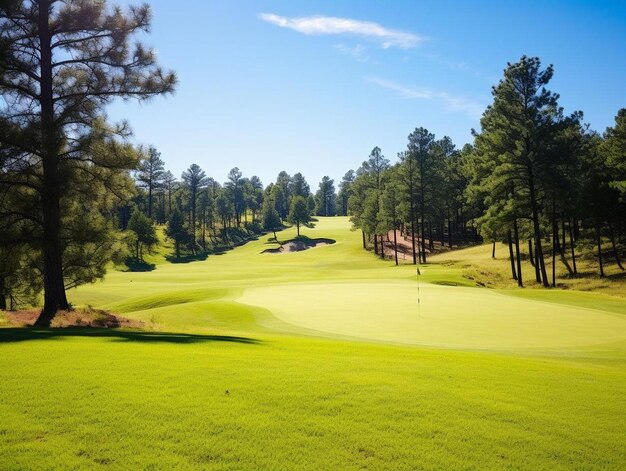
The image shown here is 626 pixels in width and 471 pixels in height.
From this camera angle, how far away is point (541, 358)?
14.5m

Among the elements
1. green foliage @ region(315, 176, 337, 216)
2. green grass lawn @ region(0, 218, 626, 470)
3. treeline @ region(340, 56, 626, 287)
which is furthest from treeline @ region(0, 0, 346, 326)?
green foliage @ region(315, 176, 337, 216)

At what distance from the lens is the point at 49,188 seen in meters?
17.7

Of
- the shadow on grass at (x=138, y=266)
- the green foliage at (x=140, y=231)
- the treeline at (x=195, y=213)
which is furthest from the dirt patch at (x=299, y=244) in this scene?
the shadow on grass at (x=138, y=266)

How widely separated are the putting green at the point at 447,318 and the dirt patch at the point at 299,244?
68.2 meters

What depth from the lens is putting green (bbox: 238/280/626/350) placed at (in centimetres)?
1811

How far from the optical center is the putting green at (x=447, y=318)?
18109 mm

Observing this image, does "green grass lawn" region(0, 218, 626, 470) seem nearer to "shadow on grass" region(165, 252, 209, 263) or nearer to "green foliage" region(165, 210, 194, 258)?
"shadow on grass" region(165, 252, 209, 263)

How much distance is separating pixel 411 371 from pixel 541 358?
7.13 metres

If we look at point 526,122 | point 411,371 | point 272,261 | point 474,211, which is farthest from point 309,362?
point 272,261

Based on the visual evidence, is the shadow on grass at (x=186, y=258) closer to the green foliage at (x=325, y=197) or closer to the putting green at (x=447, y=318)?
the putting green at (x=447, y=318)

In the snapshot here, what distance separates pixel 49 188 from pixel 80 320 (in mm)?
5407

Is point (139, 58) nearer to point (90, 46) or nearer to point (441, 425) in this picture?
point (90, 46)

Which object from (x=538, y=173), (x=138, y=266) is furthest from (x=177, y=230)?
(x=538, y=173)

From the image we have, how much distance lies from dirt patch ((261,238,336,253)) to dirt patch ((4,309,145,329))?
262ft
